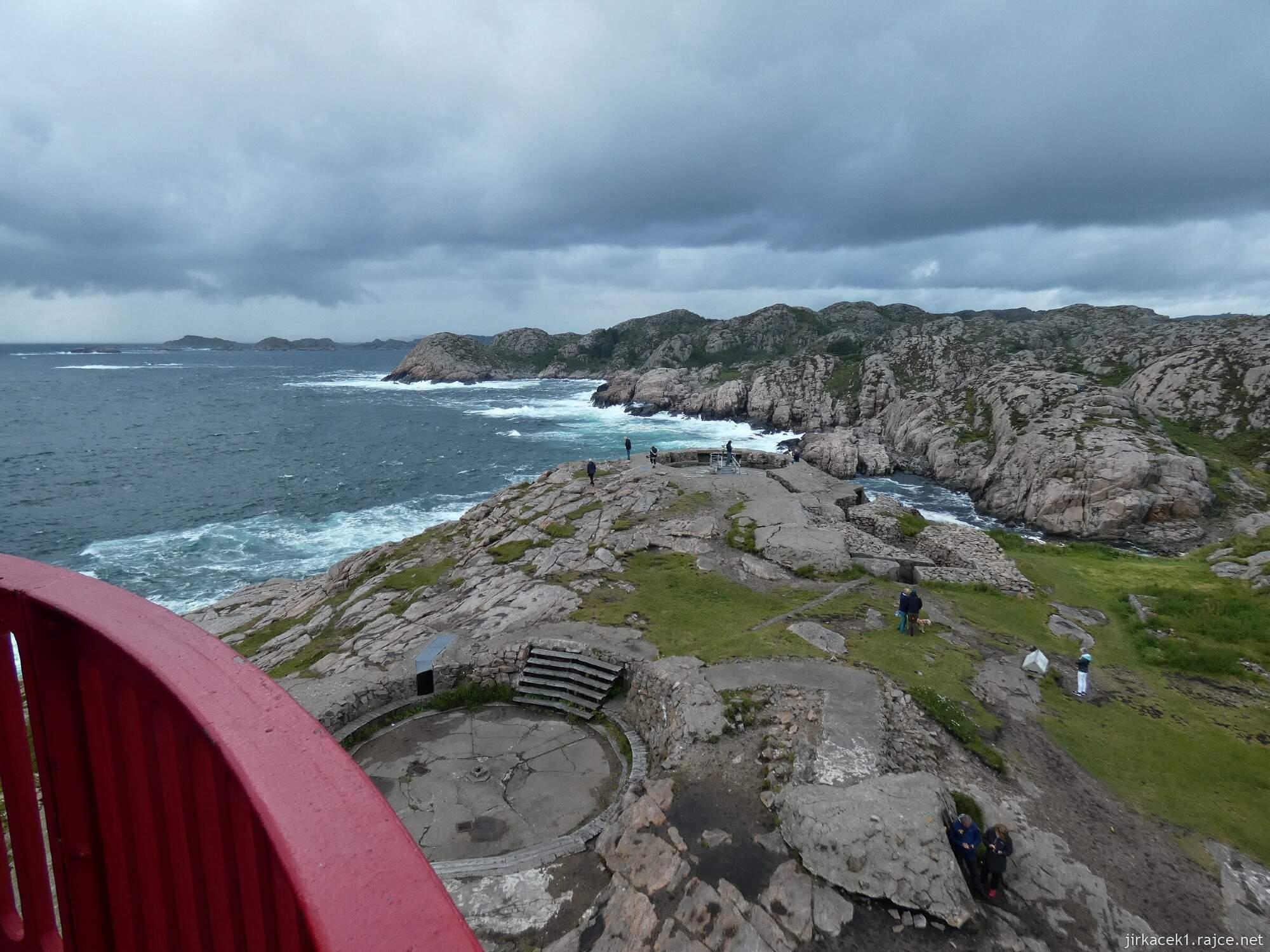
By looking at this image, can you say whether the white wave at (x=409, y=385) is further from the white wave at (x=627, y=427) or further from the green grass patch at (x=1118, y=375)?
the green grass patch at (x=1118, y=375)

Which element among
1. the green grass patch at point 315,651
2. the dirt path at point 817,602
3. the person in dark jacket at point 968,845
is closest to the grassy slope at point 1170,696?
the dirt path at point 817,602

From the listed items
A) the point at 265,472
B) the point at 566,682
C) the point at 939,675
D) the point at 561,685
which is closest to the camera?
A: the point at 939,675

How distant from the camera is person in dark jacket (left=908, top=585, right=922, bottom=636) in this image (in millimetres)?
17812

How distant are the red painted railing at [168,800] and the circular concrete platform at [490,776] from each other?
1098 cm

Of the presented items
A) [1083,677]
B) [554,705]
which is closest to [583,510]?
[554,705]

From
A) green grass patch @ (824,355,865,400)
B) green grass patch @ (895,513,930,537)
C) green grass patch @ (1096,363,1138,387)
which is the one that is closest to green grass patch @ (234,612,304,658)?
green grass patch @ (895,513,930,537)

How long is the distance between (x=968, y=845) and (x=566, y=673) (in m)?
10.5

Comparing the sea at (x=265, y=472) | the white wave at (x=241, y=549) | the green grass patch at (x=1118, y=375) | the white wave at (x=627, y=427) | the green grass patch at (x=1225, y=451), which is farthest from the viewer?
the white wave at (x=627, y=427)

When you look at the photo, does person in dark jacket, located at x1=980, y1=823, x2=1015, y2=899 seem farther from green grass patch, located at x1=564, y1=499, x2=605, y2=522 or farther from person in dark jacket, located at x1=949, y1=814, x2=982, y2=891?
green grass patch, located at x1=564, y1=499, x2=605, y2=522

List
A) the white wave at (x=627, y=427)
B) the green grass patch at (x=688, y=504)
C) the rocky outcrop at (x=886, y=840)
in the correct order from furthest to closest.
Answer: the white wave at (x=627, y=427)
the green grass patch at (x=688, y=504)
the rocky outcrop at (x=886, y=840)

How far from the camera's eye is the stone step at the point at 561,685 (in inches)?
658

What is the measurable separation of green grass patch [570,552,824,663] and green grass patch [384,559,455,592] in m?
7.43

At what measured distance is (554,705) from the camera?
1683 cm

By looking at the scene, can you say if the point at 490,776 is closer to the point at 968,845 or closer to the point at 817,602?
the point at 968,845
